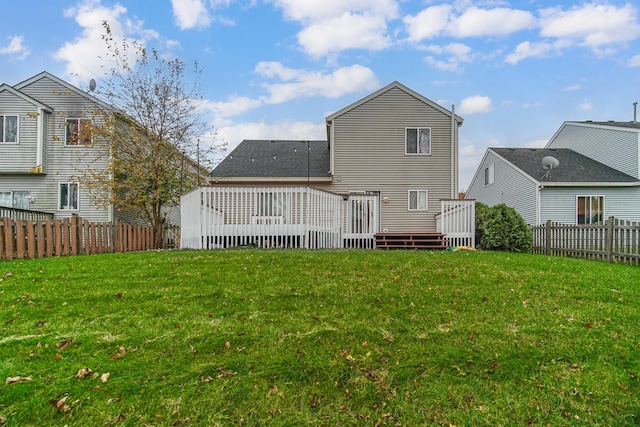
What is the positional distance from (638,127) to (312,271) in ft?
65.8

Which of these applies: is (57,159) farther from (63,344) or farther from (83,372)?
(83,372)

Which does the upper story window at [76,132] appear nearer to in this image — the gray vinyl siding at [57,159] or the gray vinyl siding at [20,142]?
the gray vinyl siding at [57,159]

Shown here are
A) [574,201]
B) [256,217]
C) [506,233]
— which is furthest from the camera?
[574,201]

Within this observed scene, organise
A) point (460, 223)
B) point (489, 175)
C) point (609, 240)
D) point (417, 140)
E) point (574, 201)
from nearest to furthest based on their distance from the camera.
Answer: point (609, 240) < point (460, 223) < point (417, 140) < point (574, 201) < point (489, 175)

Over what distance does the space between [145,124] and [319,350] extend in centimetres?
1332

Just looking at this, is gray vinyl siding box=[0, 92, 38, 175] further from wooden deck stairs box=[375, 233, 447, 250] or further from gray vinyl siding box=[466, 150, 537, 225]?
gray vinyl siding box=[466, 150, 537, 225]

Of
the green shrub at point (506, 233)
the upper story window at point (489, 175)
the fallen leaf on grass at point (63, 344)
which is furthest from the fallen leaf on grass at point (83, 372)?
the upper story window at point (489, 175)

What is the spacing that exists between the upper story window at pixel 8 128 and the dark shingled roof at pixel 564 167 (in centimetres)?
2393

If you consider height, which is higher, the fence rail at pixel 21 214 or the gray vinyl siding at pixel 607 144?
the gray vinyl siding at pixel 607 144

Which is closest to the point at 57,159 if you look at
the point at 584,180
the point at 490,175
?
the point at 490,175

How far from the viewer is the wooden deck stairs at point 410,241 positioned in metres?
10.4

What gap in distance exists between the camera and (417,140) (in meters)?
14.8

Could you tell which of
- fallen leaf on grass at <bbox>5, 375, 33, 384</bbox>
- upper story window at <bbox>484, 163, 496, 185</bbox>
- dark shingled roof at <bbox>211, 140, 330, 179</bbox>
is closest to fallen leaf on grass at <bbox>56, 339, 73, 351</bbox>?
fallen leaf on grass at <bbox>5, 375, 33, 384</bbox>

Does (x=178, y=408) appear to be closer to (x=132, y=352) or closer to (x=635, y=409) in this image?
(x=132, y=352)
